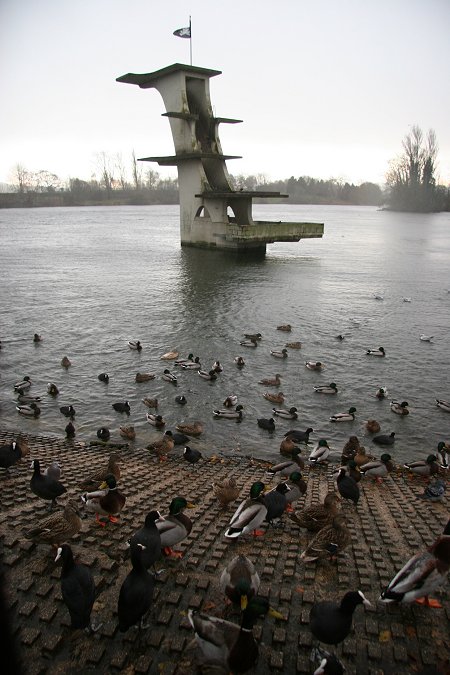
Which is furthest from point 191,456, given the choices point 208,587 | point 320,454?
point 208,587

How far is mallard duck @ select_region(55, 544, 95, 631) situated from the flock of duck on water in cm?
1

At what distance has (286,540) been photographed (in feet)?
28.5

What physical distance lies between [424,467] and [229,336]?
50.4 feet

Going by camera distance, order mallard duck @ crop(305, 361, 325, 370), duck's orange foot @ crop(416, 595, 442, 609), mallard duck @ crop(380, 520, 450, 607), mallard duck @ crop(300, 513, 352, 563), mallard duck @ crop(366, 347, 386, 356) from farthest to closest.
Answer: mallard duck @ crop(366, 347, 386, 356) < mallard duck @ crop(305, 361, 325, 370) < mallard duck @ crop(300, 513, 352, 563) < duck's orange foot @ crop(416, 595, 442, 609) < mallard duck @ crop(380, 520, 450, 607)

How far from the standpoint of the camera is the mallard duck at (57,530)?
24.9 feet

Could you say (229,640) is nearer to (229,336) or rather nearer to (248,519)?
(248,519)

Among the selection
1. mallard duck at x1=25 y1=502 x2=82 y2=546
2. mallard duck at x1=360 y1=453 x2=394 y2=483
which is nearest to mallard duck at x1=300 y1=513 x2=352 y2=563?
mallard duck at x1=25 y1=502 x2=82 y2=546

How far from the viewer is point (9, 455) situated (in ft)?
37.9

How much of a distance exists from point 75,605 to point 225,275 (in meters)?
40.6

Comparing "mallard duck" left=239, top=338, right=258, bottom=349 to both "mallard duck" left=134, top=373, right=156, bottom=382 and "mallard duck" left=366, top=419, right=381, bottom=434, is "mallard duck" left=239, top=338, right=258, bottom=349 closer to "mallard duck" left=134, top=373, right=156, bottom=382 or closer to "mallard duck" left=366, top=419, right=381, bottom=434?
"mallard duck" left=134, top=373, right=156, bottom=382

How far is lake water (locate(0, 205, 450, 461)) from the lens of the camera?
16562 mm

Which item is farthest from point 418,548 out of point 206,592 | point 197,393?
point 197,393

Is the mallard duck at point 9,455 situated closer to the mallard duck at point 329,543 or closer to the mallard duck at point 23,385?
the mallard duck at point 23,385

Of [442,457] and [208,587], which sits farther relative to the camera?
[442,457]
